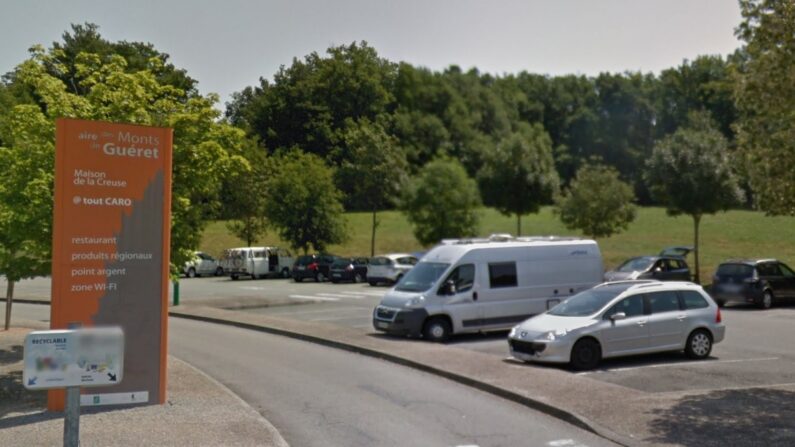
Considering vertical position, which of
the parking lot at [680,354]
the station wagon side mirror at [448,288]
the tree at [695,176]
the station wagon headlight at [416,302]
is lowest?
the parking lot at [680,354]

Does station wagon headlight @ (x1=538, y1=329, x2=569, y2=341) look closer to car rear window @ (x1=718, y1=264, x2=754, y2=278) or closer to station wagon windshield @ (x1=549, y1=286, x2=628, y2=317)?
station wagon windshield @ (x1=549, y1=286, x2=628, y2=317)

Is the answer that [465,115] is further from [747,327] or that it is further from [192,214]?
[192,214]

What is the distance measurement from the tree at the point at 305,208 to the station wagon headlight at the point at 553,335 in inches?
1461

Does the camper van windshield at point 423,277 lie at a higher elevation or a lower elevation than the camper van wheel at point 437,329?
higher

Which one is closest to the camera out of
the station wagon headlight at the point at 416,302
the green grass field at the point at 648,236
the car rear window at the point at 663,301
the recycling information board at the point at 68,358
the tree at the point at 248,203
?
the recycling information board at the point at 68,358

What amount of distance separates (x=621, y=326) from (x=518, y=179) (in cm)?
3223

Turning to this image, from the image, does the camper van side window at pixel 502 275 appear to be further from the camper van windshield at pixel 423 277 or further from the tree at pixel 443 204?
the tree at pixel 443 204

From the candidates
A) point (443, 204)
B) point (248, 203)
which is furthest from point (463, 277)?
point (248, 203)

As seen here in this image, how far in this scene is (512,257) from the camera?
20.5m

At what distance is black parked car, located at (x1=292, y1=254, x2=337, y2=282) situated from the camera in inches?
1740

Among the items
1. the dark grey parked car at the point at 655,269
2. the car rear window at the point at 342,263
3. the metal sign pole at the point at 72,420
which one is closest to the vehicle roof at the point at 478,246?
the dark grey parked car at the point at 655,269

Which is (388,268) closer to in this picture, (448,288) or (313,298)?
(313,298)

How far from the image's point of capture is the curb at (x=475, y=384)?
33.0 ft

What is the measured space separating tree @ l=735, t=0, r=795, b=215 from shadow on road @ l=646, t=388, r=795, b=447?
311 centimetres
